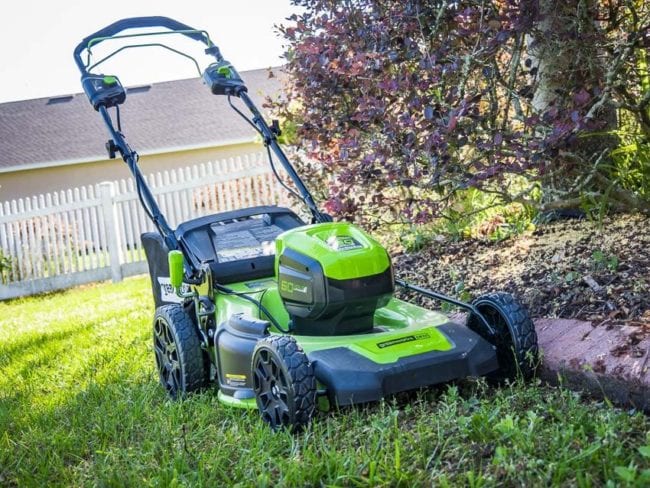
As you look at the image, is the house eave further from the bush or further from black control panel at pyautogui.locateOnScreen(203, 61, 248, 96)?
the bush

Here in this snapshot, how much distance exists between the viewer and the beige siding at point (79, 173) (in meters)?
22.8

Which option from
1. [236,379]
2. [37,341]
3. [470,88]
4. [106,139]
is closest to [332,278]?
[236,379]

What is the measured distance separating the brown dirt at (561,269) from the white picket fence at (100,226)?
6142 mm

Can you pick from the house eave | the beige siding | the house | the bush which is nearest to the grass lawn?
the bush

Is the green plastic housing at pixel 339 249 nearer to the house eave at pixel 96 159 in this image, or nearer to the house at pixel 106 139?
the house eave at pixel 96 159

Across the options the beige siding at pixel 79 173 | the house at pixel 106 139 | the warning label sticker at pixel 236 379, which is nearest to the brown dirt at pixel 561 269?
the warning label sticker at pixel 236 379

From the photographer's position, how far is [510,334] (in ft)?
10.9

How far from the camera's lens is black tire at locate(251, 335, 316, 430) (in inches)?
114

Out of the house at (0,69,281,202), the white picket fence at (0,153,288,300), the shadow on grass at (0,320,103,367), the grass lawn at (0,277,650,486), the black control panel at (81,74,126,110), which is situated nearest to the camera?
the grass lawn at (0,277,650,486)

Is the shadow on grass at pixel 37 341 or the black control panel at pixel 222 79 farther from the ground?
the black control panel at pixel 222 79

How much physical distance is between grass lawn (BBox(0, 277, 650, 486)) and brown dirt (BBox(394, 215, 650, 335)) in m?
0.52

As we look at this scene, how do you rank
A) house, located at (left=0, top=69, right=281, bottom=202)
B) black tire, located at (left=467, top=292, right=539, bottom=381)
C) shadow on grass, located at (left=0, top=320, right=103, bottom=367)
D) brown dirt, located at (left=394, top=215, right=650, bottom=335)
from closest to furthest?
1. black tire, located at (left=467, top=292, right=539, bottom=381)
2. brown dirt, located at (left=394, top=215, right=650, bottom=335)
3. shadow on grass, located at (left=0, top=320, right=103, bottom=367)
4. house, located at (left=0, top=69, right=281, bottom=202)

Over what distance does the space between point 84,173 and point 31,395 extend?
1947cm

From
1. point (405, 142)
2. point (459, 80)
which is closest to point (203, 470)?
point (405, 142)
